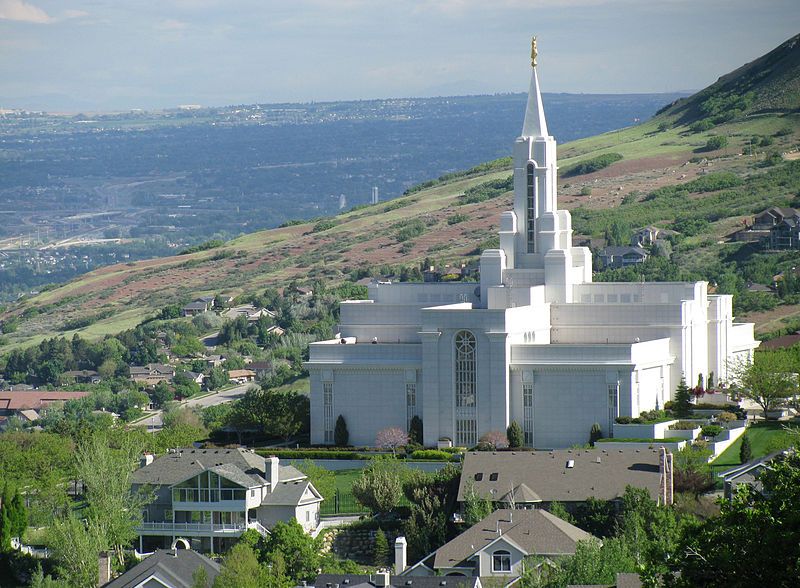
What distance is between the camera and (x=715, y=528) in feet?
132

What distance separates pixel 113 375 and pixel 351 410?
213 ft

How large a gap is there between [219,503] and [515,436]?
14964mm

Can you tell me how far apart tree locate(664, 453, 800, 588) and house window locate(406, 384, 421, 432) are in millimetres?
40714

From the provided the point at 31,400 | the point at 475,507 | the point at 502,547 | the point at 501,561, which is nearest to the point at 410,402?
the point at 475,507

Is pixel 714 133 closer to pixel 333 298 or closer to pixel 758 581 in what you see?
pixel 333 298

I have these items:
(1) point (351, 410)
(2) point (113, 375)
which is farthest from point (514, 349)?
(2) point (113, 375)

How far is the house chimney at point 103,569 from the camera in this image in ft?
202

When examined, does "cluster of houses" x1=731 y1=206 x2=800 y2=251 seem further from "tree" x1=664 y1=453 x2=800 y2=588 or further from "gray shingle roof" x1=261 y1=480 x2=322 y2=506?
"tree" x1=664 y1=453 x2=800 y2=588

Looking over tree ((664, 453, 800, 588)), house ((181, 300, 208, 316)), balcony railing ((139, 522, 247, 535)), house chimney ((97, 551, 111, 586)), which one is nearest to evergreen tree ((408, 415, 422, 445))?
balcony railing ((139, 522, 247, 535))

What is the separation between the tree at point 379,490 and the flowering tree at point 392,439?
8131 millimetres

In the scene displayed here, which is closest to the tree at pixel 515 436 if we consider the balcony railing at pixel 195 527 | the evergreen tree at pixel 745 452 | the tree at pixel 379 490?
the tree at pixel 379 490

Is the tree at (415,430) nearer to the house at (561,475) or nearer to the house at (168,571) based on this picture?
the house at (561,475)

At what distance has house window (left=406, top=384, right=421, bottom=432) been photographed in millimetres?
81438

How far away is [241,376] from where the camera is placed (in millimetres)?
131250
